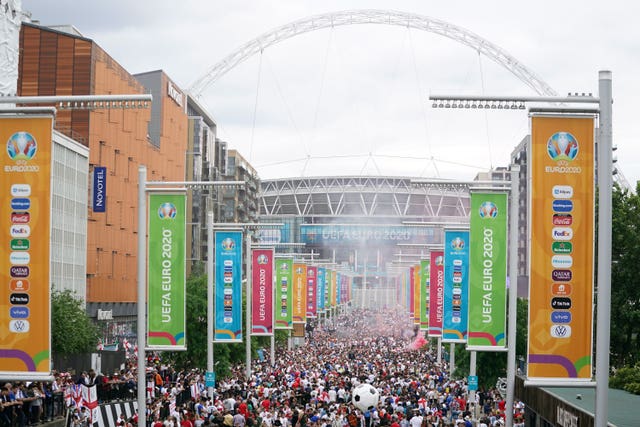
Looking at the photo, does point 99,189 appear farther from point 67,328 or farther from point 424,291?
point 424,291

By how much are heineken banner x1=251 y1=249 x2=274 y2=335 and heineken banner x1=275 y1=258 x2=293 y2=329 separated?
11521 millimetres

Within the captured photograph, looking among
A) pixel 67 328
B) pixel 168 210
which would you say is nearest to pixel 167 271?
pixel 168 210

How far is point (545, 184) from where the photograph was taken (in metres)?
17.2

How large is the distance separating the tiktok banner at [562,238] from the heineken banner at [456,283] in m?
20.4

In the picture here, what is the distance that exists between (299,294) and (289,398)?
31127 mm

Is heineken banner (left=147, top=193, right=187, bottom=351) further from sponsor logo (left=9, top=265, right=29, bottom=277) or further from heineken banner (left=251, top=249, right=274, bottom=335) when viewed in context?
heineken banner (left=251, top=249, right=274, bottom=335)

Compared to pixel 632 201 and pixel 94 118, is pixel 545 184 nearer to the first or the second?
pixel 632 201

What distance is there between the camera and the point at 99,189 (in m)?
83.8

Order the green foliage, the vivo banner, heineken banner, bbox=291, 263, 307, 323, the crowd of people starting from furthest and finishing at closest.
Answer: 1. the vivo banner
2. heineken banner, bbox=291, 263, 307, 323
3. the green foliage
4. the crowd of people

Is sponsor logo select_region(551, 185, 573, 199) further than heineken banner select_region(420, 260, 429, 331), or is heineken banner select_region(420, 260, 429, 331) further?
heineken banner select_region(420, 260, 429, 331)

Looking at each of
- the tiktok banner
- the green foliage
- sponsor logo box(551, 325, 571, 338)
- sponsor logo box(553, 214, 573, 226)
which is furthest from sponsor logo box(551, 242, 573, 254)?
the green foliage

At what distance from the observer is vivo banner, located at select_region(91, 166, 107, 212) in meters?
83.2

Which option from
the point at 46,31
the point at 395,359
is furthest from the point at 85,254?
the point at 395,359

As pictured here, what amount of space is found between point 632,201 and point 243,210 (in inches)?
4960
